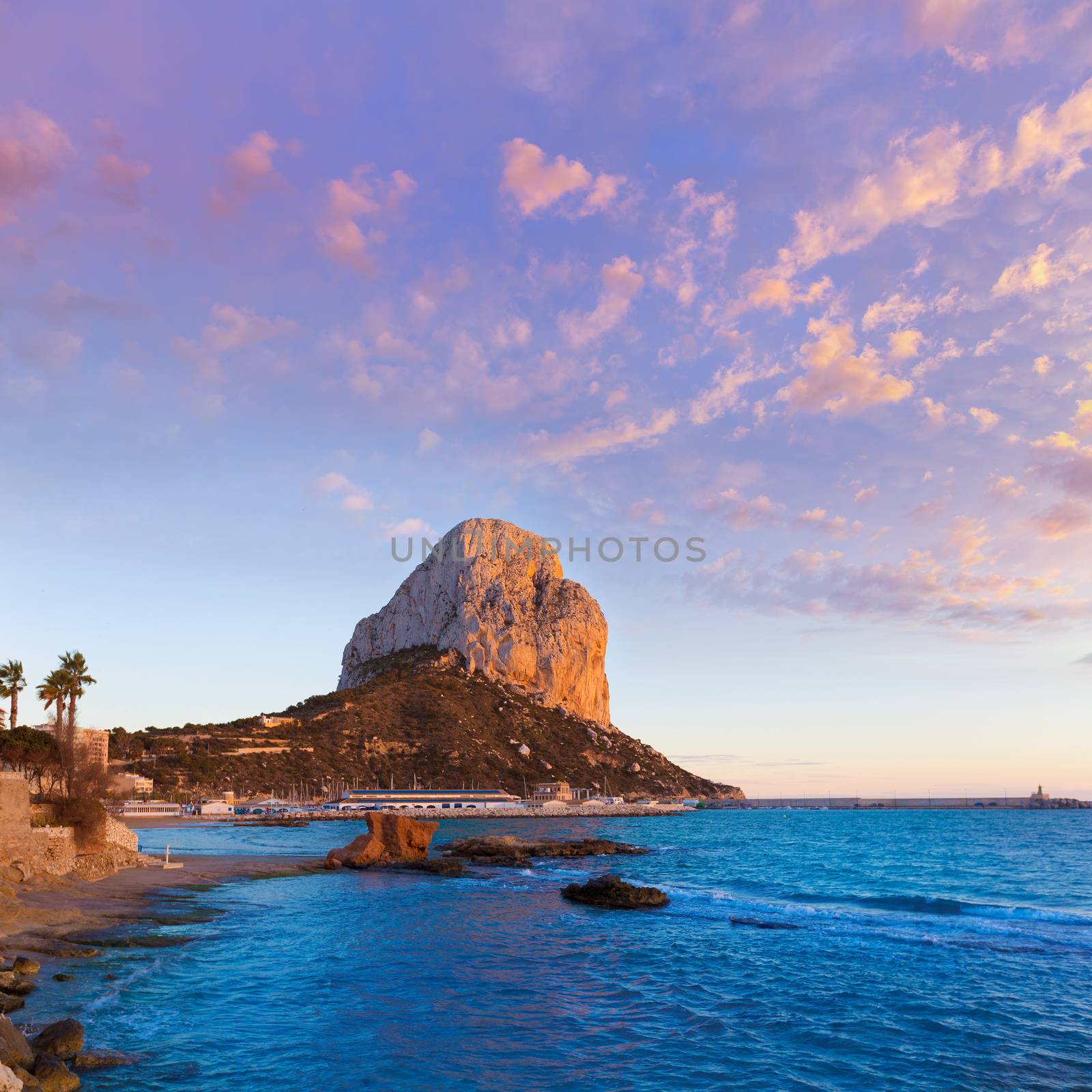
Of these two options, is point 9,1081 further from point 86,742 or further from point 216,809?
point 216,809

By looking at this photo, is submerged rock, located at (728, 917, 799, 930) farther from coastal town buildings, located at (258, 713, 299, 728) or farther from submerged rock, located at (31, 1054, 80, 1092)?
coastal town buildings, located at (258, 713, 299, 728)

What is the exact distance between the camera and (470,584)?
19750cm

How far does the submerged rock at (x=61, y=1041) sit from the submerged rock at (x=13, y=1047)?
0.39 meters

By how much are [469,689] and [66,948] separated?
162181 millimetres

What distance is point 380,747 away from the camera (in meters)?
166

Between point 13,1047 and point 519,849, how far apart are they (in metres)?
58.8

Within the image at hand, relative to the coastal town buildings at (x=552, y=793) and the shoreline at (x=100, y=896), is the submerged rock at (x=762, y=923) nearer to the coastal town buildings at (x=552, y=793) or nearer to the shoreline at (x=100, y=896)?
the shoreline at (x=100, y=896)

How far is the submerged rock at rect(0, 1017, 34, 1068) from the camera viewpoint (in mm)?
13195

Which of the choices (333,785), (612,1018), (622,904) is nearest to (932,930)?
(622,904)

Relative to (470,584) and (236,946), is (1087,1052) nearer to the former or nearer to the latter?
(236,946)

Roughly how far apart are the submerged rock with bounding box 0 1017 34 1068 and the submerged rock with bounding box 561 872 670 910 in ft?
93.8

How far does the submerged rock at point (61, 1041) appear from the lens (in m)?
15.0

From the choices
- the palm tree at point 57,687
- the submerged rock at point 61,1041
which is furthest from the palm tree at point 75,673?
the submerged rock at point 61,1041

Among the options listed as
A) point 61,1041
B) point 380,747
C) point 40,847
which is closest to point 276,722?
point 380,747
